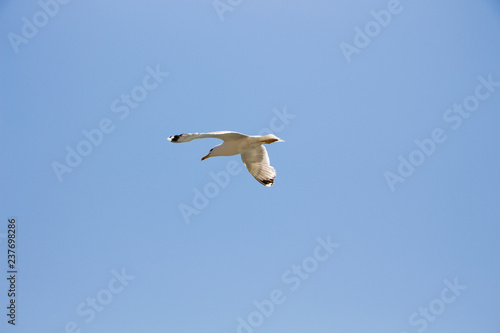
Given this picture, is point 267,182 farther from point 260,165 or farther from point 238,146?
point 238,146

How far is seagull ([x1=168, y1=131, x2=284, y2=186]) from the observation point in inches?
311

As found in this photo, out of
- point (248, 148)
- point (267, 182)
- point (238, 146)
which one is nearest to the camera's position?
point (238, 146)

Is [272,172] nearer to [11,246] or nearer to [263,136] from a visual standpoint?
[263,136]

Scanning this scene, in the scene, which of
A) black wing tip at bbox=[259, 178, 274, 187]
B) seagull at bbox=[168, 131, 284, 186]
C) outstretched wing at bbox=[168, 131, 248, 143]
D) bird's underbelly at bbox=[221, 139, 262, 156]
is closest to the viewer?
outstretched wing at bbox=[168, 131, 248, 143]

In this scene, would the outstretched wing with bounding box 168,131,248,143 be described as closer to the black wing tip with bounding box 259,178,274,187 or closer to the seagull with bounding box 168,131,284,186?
the seagull with bounding box 168,131,284,186

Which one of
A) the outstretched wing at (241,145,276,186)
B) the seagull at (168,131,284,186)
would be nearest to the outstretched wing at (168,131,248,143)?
the seagull at (168,131,284,186)

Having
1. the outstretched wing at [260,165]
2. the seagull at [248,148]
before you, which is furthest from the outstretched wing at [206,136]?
the outstretched wing at [260,165]

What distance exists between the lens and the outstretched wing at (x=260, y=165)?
30.6 ft

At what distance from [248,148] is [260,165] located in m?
0.77

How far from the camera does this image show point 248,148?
8.70 meters

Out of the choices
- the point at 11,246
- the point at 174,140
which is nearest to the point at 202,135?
the point at 174,140

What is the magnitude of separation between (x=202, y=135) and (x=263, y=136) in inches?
37.0

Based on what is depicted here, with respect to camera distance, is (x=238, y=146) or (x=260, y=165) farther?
(x=260, y=165)

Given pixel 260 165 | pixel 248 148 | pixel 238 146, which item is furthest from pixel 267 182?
Result: pixel 238 146
